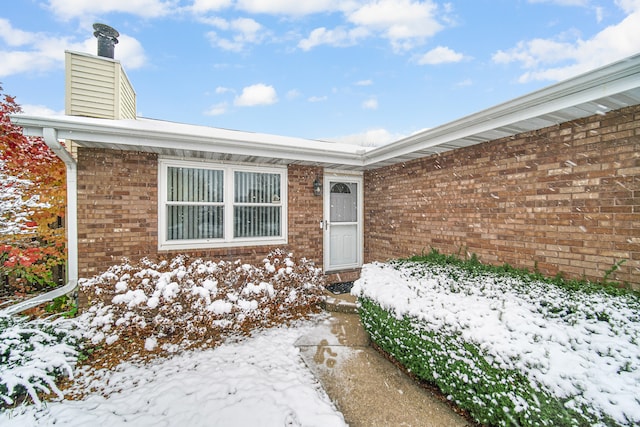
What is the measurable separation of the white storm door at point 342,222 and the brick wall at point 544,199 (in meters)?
1.57

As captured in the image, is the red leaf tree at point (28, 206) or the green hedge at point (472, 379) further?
the red leaf tree at point (28, 206)

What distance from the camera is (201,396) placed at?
2.40 metres

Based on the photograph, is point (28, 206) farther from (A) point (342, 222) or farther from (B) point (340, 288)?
(A) point (342, 222)

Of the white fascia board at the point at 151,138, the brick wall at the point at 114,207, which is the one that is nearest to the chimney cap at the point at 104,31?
the white fascia board at the point at 151,138

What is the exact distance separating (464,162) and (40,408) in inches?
224

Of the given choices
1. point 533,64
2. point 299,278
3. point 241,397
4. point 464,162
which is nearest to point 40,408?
point 241,397

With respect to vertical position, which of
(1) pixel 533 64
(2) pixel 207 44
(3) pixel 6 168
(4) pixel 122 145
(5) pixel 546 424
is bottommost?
(5) pixel 546 424

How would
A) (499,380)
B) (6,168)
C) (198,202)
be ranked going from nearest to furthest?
(499,380) < (6,168) < (198,202)

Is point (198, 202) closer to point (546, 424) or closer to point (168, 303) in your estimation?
point (168, 303)

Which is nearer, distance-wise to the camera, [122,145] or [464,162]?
[122,145]

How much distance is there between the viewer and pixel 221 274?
423 cm

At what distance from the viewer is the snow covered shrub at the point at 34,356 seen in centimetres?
239

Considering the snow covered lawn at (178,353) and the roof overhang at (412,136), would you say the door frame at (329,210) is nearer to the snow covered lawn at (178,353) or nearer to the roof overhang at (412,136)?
the roof overhang at (412,136)

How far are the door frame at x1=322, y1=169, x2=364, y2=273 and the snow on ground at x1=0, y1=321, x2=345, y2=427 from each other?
3227mm
